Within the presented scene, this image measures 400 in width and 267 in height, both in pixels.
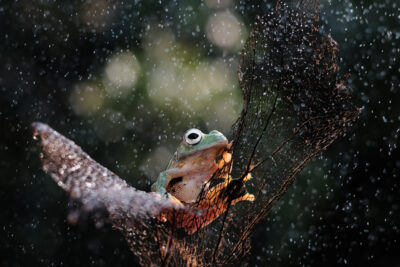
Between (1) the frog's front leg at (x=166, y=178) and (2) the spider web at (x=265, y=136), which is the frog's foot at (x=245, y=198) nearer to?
(2) the spider web at (x=265, y=136)

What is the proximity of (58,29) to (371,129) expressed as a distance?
11.9 ft

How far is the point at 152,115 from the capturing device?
5730 mm

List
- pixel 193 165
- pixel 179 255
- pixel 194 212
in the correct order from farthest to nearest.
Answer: pixel 193 165
pixel 179 255
pixel 194 212

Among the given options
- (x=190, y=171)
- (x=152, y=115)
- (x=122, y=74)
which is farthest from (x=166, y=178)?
(x=122, y=74)

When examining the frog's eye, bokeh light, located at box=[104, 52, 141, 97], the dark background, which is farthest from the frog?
bokeh light, located at box=[104, 52, 141, 97]

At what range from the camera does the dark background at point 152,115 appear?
552 centimetres

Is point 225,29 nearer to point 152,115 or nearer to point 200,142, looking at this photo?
point 152,115

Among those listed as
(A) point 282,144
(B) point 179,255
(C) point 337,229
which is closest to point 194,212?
(B) point 179,255

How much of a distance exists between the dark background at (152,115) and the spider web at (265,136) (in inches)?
158

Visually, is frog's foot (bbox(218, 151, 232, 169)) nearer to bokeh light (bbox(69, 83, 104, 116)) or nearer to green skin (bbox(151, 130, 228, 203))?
green skin (bbox(151, 130, 228, 203))

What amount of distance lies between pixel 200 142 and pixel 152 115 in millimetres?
3927

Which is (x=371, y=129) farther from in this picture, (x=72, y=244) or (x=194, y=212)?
(x=194, y=212)

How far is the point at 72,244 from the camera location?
19.0ft

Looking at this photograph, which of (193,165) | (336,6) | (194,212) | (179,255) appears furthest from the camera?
(336,6)
